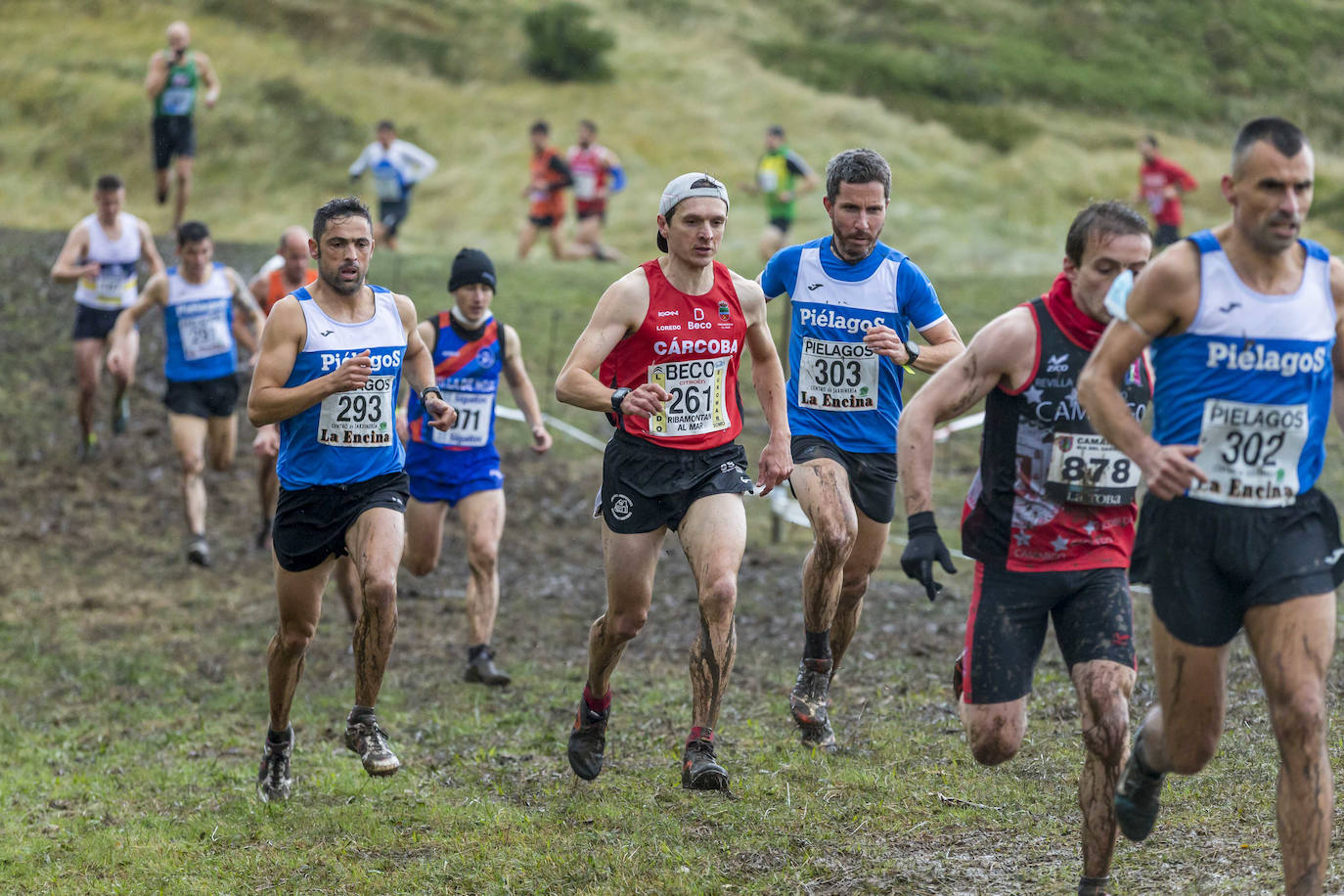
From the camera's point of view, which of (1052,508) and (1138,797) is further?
(1052,508)

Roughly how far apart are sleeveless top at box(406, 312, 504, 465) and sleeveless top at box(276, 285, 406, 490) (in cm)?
237

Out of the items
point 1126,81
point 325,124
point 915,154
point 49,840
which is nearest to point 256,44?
point 325,124

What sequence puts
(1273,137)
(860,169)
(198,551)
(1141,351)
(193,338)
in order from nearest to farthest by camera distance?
(1273,137), (1141,351), (860,169), (193,338), (198,551)

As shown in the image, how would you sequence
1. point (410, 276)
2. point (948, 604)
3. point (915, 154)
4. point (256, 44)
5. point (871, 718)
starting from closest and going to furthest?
point (871, 718) → point (948, 604) → point (410, 276) → point (915, 154) → point (256, 44)

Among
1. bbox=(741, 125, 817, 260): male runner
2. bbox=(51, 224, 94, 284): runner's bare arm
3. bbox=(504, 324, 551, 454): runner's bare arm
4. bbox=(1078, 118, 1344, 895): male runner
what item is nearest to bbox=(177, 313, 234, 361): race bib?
bbox=(51, 224, 94, 284): runner's bare arm

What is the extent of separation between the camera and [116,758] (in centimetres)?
821

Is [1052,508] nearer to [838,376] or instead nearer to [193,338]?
[838,376]

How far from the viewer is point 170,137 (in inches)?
734

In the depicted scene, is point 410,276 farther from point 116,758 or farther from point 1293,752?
point 1293,752

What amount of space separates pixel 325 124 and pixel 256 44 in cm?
631

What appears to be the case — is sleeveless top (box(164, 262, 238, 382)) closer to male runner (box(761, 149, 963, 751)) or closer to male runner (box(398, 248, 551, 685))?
male runner (box(398, 248, 551, 685))

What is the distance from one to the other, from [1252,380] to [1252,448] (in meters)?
0.21

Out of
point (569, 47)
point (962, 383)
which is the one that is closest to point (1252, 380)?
point (962, 383)

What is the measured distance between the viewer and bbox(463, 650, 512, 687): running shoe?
30.9 ft
